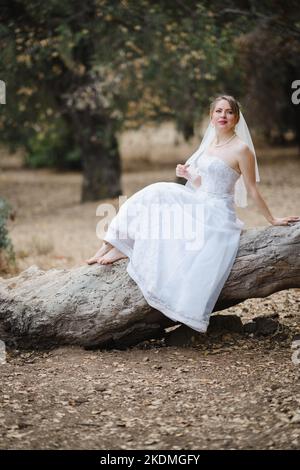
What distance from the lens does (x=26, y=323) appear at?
17.4 ft

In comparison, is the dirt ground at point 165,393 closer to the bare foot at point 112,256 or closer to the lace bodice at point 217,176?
the bare foot at point 112,256

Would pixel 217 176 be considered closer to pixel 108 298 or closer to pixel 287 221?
pixel 287 221

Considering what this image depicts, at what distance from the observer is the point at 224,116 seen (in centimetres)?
527

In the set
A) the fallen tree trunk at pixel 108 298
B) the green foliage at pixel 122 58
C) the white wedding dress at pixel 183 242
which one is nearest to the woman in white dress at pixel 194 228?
the white wedding dress at pixel 183 242

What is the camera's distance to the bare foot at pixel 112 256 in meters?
5.25

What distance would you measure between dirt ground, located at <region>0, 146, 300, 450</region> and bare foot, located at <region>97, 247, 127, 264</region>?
697 millimetres

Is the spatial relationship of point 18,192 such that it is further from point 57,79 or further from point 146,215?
point 146,215

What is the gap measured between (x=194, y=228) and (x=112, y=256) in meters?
0.71

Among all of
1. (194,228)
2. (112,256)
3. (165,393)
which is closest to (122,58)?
(112,256)

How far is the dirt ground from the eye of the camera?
12.4 feet

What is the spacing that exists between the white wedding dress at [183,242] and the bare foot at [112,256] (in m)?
0.10

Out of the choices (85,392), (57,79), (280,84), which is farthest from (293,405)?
(280,84)

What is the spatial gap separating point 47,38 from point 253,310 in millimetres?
6333

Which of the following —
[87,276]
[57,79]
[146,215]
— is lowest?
[87,276]
